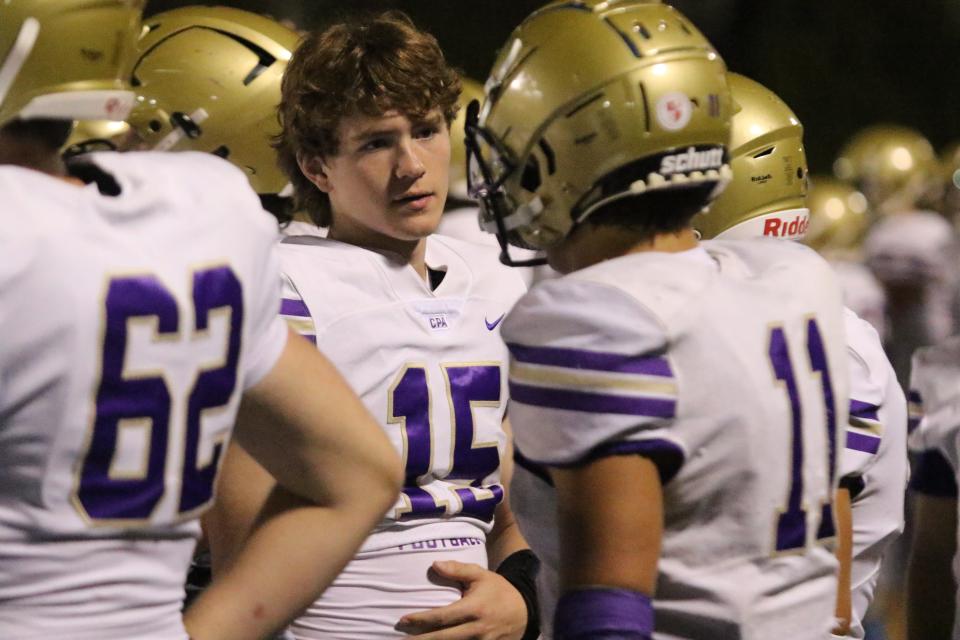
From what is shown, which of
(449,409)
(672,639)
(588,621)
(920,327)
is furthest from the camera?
(920,327)

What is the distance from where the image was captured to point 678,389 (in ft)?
5.11

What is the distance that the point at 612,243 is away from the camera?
1757mm

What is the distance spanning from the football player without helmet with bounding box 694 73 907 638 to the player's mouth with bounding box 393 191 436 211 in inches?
21.5

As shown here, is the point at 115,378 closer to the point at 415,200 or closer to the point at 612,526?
the point at 612,526

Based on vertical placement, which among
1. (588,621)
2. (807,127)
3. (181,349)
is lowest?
(807,127)

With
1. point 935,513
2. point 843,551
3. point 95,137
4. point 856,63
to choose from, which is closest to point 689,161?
point 843,551

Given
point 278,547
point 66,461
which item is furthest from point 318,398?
point 66,461

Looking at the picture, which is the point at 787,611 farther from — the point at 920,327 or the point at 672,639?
the point at 920,327

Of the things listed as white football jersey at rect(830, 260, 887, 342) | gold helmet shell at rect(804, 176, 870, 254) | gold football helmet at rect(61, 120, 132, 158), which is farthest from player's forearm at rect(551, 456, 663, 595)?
gold helmet shell at rect(804, 176, 870, 254)

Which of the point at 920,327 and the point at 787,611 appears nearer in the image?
→ the point at 787,611

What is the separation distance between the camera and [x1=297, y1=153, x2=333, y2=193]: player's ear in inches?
99.6

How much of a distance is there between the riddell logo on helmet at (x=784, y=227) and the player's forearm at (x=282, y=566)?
4.24 ft

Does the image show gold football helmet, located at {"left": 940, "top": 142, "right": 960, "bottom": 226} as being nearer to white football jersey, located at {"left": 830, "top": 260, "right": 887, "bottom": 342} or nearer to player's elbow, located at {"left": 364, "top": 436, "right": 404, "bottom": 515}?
white football jersey, located at {"left": 830, "top": 260, "right": 887, "bottom": 342}

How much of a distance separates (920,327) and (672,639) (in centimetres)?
558
